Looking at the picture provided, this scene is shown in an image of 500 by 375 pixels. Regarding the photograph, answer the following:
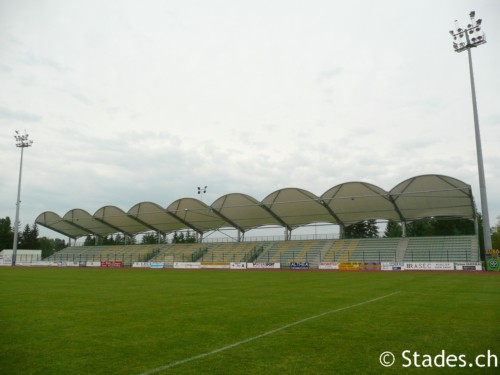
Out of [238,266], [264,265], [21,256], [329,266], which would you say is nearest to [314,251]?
[329,266]

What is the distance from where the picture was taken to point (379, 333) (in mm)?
8438

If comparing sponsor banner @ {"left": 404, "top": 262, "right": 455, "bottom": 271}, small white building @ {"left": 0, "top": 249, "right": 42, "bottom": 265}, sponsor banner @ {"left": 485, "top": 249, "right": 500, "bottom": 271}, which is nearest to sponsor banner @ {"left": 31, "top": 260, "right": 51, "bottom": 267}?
small white building @ {"left": 0, "top": 249, "right": 42, "bottom": 265}

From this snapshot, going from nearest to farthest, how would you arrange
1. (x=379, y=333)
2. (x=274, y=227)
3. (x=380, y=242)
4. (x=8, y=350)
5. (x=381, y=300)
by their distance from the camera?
(x=8, y=350)
(x=379, y=333)
(x=381, y=300)
(x=380, y=242)
(x=274, y=227)

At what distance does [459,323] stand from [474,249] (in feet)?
137

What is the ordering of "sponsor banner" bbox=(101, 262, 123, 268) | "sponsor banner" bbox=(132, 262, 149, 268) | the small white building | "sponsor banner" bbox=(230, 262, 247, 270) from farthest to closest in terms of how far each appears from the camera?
the small white building, "sponsor banner" bbox=(101, 262, 123, 268), "sponsor banner" bbox=(132, 262, 149, 268), "sponsor banner" bbox=(230, 262, 247, 270)

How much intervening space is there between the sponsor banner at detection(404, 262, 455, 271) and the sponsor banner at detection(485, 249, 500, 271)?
122 inches

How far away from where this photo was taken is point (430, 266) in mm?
39812

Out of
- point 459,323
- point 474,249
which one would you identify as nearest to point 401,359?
point 459,323

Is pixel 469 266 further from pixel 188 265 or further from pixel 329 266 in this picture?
pixel 188 265

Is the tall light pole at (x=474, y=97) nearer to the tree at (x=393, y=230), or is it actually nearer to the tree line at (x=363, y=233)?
the tree line at (x=363, y=233)

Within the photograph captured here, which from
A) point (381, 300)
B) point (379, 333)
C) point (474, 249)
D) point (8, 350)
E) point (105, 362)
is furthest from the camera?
point (474, 249)

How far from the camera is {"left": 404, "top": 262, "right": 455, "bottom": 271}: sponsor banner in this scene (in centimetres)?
3859

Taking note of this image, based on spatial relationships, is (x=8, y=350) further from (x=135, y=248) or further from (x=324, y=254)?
(x=135, y=248)

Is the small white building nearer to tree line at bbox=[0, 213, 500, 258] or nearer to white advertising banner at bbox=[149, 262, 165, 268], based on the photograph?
tree line at bbox=[0, 213, 500, 258]
